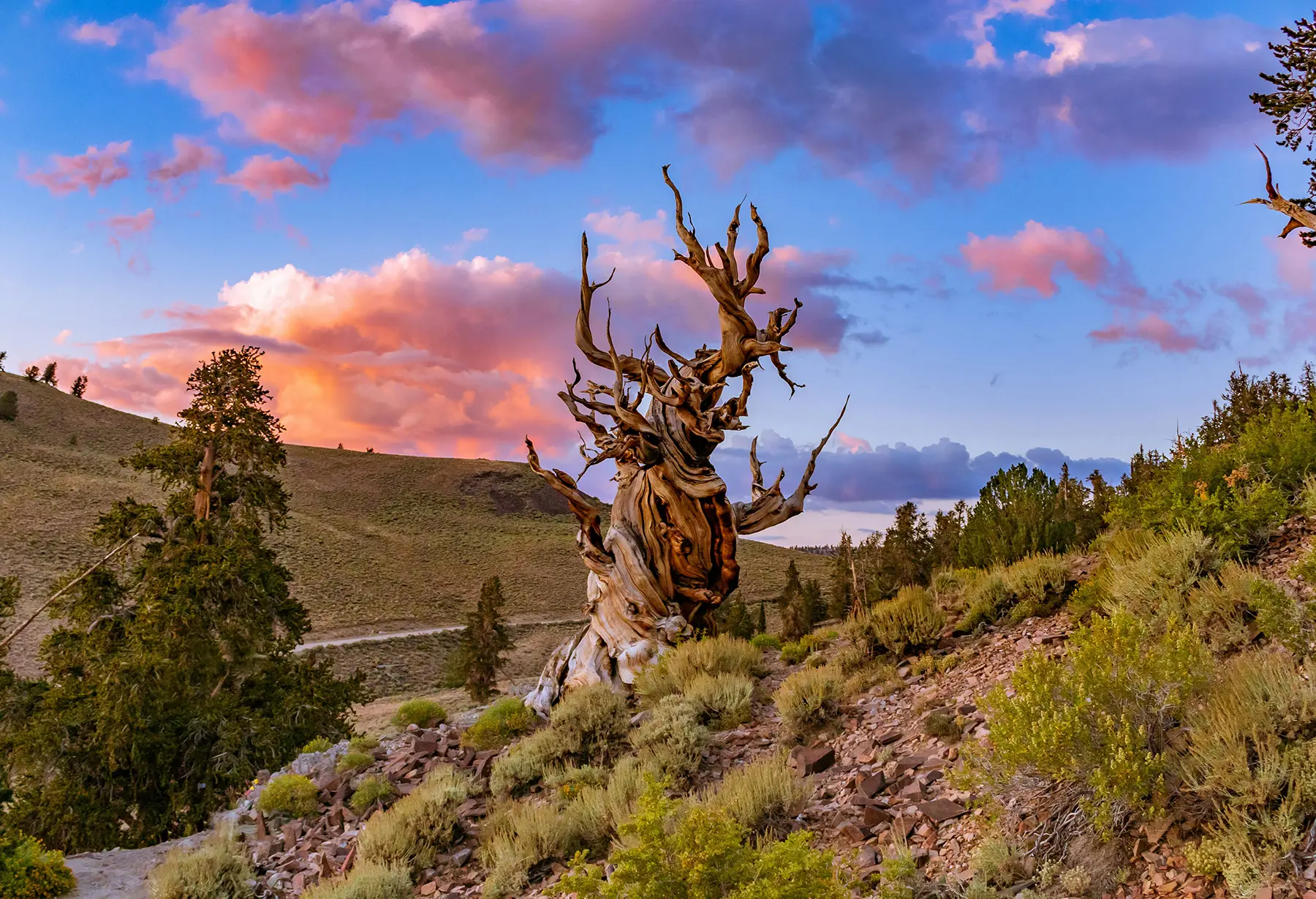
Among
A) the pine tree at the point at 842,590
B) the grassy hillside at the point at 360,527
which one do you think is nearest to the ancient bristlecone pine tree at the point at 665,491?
the pine tree at the point at 842,590

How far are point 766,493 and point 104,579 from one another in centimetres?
1289

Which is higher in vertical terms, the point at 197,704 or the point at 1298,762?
the point at 1298,762

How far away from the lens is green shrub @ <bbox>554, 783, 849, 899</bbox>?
4.27m

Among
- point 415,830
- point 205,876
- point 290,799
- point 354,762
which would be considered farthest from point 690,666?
point 205,876

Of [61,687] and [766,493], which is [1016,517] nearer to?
[766,493]

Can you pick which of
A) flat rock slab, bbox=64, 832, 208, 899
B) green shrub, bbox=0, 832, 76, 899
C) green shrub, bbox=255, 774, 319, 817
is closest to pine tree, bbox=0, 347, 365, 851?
flat rock slab, bbox=64, 832, 208, 899

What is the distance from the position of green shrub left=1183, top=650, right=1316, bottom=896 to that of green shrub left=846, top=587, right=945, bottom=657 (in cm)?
466

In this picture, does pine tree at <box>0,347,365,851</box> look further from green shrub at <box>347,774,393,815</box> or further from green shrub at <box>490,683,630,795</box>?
green shrub at <box>490,683,630,795</box>

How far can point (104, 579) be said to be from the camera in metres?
16.0

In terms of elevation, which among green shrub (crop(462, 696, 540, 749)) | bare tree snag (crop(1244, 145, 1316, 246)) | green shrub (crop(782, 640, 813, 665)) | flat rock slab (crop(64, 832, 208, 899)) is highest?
bare tree snag (crop(1244, 145, 1316, 246))

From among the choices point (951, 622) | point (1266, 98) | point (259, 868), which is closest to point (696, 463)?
point (951, 622)

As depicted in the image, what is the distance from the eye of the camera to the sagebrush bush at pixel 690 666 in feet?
34.2

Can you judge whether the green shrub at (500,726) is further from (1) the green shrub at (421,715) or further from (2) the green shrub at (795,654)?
(2) the green shrub at (795,654)

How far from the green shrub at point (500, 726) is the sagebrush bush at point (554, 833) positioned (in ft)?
9.16
